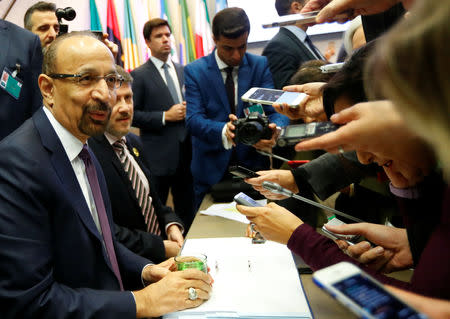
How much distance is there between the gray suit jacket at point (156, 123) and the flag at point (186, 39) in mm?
1213

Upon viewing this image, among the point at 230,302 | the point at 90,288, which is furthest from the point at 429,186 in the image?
the point at 90,288

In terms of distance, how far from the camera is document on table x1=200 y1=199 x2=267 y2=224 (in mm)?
1769

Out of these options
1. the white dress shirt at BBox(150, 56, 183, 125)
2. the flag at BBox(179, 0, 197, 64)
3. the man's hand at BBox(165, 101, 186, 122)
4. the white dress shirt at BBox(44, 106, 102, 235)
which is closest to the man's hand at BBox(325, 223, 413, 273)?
the white dress shirt at BBox(44, 106, 102, 235)

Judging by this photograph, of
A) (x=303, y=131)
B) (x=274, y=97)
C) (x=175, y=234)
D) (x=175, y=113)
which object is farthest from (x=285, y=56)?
(x=303, y=131)

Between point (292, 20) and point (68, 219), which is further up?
point (292, 20)

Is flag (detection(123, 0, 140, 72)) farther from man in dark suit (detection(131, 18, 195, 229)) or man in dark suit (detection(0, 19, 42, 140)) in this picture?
man in dark suit (detection(0, 19, 42, 140))

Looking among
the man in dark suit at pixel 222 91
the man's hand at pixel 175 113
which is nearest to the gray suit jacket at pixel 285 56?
the man in dark suit at pixel 222 91

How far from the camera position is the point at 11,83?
1675 millimetres

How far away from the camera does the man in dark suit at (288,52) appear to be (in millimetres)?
2404

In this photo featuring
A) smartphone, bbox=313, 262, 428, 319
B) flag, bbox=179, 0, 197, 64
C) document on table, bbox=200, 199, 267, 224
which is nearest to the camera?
smartphone, bbox=313, 262, 428, 319

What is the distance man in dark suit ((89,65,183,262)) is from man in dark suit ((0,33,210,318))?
282 mm

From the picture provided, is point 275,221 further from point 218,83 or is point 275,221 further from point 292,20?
point 218,83

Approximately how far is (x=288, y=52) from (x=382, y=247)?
1.57 metres

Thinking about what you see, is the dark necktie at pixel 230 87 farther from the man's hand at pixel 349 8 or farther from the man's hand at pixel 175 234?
the man's hand at pixel 349 8
